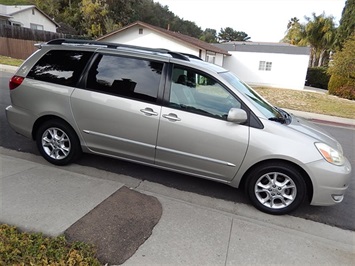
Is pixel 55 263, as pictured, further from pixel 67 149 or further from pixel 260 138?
pixel 260 138

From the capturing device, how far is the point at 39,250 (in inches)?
88.6

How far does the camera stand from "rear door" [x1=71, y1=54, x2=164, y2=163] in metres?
3.51

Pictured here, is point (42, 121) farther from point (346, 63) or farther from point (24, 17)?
point (24, 17)

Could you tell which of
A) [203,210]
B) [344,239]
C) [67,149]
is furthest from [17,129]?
[344,239]

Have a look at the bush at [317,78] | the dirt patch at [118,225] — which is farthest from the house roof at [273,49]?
the dirt patch at [118,225]

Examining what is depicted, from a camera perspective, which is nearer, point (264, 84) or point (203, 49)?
point (203, 49)

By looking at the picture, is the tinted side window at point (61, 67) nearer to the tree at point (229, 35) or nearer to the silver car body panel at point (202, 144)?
the silver car body panel at point (202, 144)

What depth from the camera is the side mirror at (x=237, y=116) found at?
3.15 m

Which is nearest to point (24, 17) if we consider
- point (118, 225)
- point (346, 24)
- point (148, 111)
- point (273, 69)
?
point (273, 69)

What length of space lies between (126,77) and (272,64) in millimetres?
25072

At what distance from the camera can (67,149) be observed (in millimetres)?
3973

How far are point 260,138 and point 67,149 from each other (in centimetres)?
272

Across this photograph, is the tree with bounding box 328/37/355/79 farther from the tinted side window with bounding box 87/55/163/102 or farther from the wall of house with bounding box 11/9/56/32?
the wall of house with bounding box 11/9/56/32

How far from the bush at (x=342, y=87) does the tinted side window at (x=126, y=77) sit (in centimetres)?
2025
